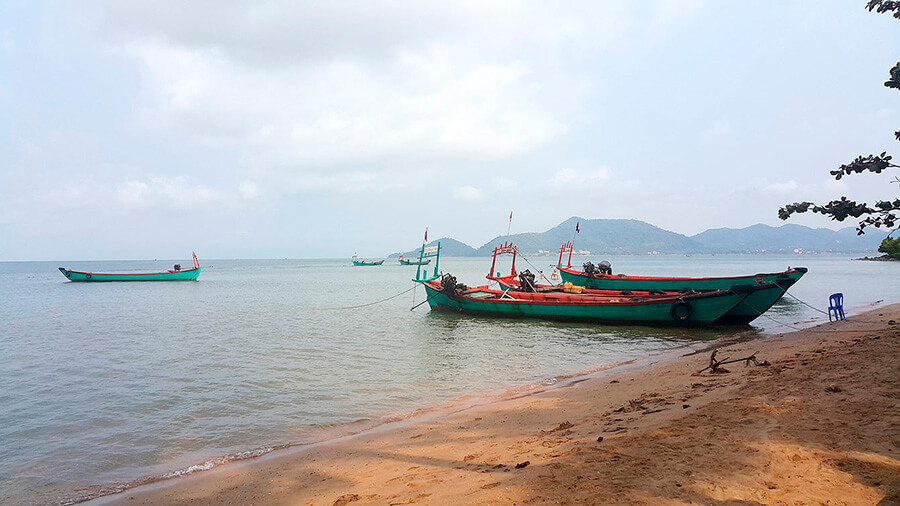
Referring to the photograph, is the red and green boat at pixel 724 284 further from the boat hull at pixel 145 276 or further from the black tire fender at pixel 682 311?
the boat hull at pixel 145 276

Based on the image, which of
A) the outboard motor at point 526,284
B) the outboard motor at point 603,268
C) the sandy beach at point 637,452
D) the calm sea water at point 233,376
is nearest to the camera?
the sandy beach at point 637,452

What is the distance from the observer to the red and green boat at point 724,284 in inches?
773

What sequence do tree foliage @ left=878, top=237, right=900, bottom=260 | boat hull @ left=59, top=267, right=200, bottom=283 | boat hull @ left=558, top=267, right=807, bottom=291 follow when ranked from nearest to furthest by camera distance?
boat hull @ left=558, top=267, right=807, bottom=291 → boat hull @ left=59, top=267, right=200, bottom=283 → tree foliage @ left=878, top=237, right=900, bottom=260

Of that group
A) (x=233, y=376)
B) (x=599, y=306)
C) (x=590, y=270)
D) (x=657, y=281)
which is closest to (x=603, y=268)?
(x=590, y=270)

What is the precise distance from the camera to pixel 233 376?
44.0ft

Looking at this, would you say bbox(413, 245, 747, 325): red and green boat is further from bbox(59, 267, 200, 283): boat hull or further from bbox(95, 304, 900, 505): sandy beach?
bbox(59, 267, 200, 283): boat hull

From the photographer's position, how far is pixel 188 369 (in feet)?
47.7

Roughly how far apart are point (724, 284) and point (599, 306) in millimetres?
10195

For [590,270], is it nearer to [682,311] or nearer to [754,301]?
[682,311]

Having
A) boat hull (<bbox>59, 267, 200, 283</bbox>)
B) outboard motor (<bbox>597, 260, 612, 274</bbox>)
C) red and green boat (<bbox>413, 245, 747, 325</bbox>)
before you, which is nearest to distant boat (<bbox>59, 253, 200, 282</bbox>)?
boat hull (<bbox>59, 267, 200, 283</bbox>)

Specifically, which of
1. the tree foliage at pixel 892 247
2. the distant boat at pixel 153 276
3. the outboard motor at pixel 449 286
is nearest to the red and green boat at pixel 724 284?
the outboard motor at pixel 449 286

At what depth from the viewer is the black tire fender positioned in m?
19.7

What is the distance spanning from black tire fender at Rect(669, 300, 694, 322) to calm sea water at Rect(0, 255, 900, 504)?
1.71 feet

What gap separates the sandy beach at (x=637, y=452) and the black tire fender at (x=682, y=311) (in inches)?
417
